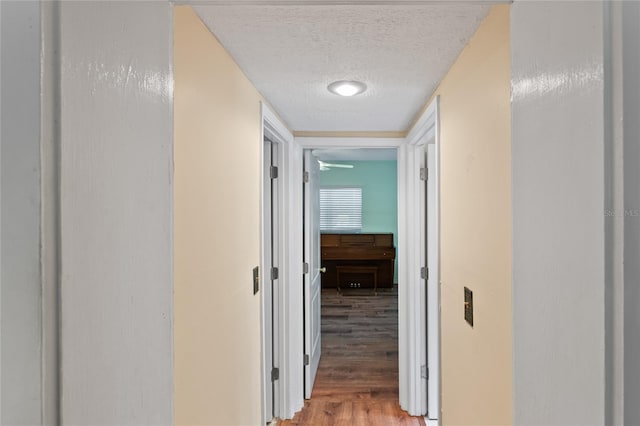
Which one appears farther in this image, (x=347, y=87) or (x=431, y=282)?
(x=431, y=282)

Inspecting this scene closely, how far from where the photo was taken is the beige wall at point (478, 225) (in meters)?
0.98

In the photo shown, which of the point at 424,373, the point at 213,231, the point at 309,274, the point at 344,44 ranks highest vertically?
the point at 344,44

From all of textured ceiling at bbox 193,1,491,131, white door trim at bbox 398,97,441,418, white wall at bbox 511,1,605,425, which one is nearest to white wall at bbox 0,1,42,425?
textured ceiling at bbox 193,1,491,131

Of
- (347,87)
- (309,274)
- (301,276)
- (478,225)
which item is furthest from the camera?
(309,274)

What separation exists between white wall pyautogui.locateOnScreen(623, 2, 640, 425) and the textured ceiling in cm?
37

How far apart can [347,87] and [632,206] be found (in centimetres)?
145

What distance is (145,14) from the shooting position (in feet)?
1.72

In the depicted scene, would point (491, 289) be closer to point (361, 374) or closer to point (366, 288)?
point (361, 374)

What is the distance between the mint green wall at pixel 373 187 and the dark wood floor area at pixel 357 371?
5.16 feet

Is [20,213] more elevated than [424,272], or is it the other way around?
[20,213]

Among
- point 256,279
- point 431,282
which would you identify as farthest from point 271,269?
point 431,282

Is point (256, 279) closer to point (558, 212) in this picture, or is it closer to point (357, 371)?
point (558, 212)

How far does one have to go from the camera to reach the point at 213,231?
1193 mm

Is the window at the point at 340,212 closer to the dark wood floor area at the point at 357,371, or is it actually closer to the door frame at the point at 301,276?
the dark wood floor area at the point at 357,371
